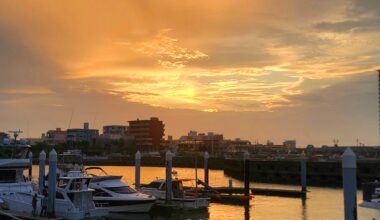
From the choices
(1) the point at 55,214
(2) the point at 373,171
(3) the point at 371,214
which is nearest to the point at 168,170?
(1) the point at 55,214

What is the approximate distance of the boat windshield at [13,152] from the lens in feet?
123

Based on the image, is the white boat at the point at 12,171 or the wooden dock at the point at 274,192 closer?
the white boat at the point at 12,171

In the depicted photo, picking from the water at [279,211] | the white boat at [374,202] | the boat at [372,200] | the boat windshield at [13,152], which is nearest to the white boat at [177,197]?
the water at [279,211]

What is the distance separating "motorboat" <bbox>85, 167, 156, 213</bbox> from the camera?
3516 centimetres

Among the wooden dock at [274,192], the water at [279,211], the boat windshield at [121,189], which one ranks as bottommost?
the water at [279,211]

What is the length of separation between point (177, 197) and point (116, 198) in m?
5.80

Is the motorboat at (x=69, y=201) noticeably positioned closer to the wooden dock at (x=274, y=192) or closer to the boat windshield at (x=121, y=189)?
the boat windshield at (x=121, y=189)

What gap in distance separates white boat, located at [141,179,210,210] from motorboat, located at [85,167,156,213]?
92.9 inches

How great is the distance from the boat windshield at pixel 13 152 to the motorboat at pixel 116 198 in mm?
6509

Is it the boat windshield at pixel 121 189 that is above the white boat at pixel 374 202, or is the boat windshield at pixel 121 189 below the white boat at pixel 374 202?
below

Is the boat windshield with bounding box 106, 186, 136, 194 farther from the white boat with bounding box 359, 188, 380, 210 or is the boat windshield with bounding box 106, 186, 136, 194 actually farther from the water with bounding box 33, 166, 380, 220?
the white boat with bounding box 359, 188, 380, 210

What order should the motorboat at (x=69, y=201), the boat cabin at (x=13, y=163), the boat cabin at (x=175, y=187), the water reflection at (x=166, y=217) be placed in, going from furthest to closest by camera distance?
the boat cabin at (x=175, y=187) → the boat cabin at (x=13, y=163) → the water reflection at (x=166, y=217) → the motorboat at (x=69, y=201)

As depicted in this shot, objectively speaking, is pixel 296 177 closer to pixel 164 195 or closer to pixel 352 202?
pixel 164 195

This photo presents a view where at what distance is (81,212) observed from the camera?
3061 cm
